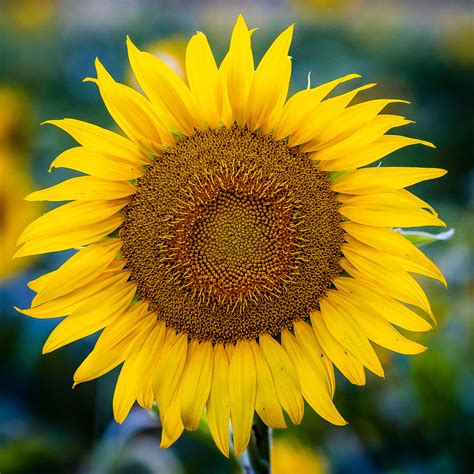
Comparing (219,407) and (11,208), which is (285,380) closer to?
(219,407)

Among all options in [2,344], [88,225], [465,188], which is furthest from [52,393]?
[465,188]

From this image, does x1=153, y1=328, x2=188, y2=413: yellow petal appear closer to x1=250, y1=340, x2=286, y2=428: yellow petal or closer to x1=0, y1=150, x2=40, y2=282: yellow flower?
x1=250, y1=340, x2=286, y2=428: yellow petal

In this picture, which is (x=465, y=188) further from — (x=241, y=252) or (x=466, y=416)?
(x=241, y=252)

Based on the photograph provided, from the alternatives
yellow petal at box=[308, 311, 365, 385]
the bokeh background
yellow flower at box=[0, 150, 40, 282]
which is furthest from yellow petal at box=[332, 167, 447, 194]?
yellow flower at box=[0, 150, 40, 282]

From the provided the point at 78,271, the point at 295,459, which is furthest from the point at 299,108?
the point at 295,459

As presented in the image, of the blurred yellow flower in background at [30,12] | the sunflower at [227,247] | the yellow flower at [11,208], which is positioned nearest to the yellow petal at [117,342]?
the sunflower at [227,247]

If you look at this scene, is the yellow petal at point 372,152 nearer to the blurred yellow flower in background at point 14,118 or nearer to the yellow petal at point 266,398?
the yellow petal at point 266,398
